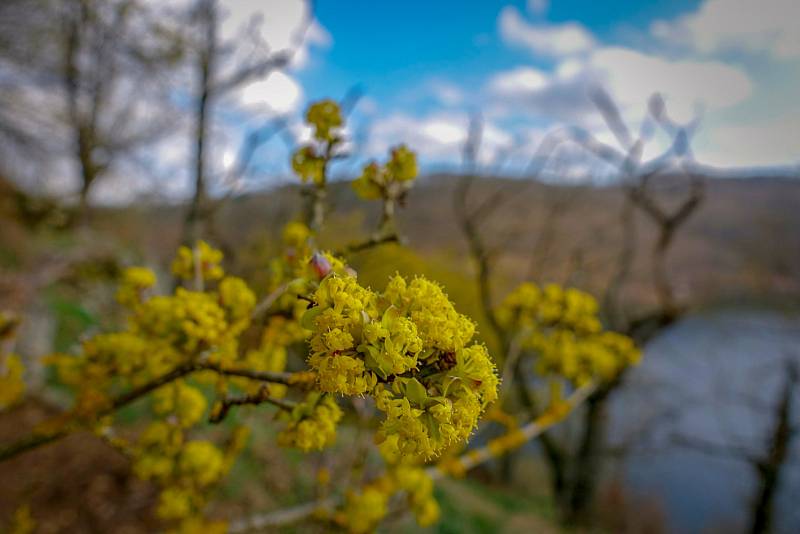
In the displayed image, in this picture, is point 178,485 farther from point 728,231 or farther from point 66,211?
point 728,231

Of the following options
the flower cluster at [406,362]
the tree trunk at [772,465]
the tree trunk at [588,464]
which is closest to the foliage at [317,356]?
the flower cluster at [406,362]

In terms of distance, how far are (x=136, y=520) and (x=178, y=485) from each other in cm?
371

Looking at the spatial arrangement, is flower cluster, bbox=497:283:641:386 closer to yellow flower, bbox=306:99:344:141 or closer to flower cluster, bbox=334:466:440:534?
flower cluster, bbox=334:466:440:534

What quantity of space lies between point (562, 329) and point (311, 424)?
2.39 meters

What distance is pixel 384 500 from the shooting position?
2680 millimetres

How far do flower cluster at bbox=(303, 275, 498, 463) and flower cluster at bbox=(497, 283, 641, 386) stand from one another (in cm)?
227

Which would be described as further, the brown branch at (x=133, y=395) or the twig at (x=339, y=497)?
the twig at (x=339, y=497)

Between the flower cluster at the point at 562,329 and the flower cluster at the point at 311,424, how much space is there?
2.16 m

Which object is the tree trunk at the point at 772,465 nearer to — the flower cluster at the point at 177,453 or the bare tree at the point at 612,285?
the bare tree at the point at 612,285

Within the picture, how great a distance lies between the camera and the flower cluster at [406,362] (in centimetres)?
94

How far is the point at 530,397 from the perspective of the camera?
9070 mm

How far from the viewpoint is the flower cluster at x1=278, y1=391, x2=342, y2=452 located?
1.30m

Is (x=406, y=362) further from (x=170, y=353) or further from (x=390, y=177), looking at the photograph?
(x=170, y=353)

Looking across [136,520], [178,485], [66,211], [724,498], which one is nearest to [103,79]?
[66,211]
